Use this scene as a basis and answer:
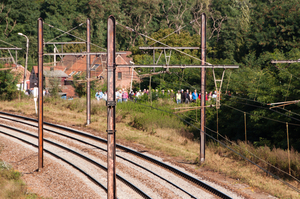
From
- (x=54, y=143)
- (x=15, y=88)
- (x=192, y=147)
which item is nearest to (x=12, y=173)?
(x=54, y=143)

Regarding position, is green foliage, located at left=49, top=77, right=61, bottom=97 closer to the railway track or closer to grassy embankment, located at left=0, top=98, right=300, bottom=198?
grassy embankment, located at left=0, top=98, right=300, bottom=198

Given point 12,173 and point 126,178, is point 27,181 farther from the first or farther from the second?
point 126,178

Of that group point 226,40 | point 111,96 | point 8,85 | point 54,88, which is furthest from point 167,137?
point 226,40

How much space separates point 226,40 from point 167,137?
147 ft

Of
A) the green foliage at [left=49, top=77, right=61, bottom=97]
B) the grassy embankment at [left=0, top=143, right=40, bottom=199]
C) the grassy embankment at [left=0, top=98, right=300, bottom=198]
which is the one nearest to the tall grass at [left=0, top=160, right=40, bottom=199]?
the grassy embankment at [left=0, top=143, right=40, bottom=199]

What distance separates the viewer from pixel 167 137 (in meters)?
24.0

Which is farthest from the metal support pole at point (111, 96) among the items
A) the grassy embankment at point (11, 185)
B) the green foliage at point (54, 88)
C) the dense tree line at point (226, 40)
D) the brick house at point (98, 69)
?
the brick house at point (98, 69)

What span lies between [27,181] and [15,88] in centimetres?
2630

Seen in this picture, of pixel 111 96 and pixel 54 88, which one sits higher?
pixel 54 88

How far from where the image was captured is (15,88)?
1548 inches

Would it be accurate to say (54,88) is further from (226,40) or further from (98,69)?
(226,40)

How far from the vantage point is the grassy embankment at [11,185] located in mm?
12492

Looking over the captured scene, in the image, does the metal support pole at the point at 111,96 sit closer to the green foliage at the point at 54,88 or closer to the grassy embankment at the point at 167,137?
the grassy embankment at the point at 167,137

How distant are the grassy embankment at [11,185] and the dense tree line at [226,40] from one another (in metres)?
9.06
